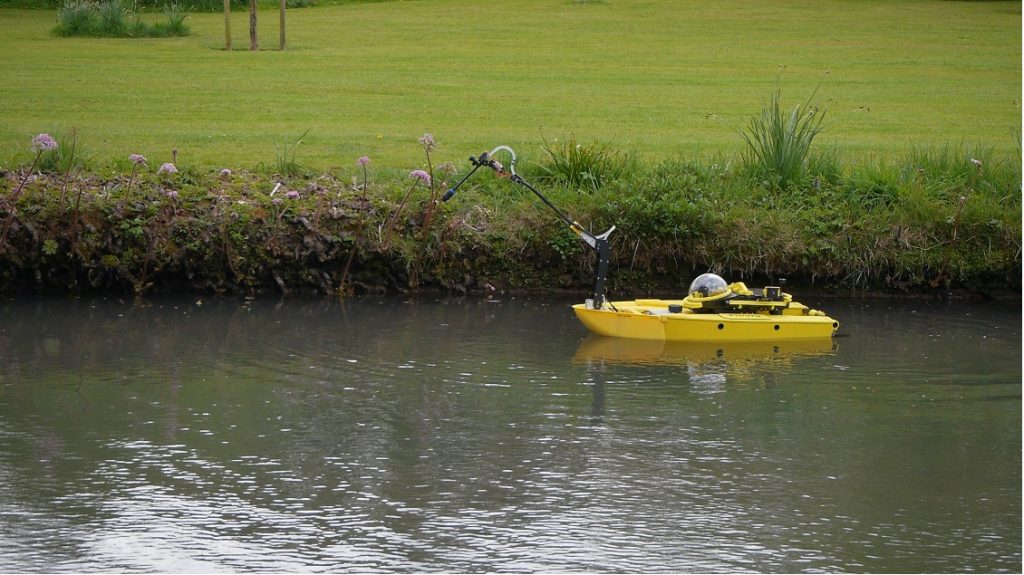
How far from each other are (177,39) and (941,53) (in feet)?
53.1

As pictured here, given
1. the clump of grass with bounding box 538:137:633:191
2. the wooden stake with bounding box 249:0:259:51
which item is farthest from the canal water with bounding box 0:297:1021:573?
the wooden stake with bounding box 249:0:259:51

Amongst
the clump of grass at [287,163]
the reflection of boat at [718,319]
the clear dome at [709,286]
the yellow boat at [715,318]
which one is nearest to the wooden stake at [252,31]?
the clump of grass at [287,163]

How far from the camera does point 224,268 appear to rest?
15.2 m

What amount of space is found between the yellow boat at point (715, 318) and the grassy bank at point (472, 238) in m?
2.04

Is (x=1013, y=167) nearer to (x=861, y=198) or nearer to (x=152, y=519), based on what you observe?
(x=861, y=198)

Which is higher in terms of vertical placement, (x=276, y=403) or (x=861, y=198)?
(x=861, y=198)

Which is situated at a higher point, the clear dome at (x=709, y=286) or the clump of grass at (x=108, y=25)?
the clump of grass at (x=108, y=25)

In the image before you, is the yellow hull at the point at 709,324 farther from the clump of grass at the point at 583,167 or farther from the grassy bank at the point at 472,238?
the clump of grass at the point at 583,167

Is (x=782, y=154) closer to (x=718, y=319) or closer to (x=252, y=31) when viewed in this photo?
(x=718, y=319)

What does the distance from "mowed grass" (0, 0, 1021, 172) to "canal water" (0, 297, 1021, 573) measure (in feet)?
15.6

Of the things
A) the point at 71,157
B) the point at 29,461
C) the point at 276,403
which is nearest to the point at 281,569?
the point at 29,461

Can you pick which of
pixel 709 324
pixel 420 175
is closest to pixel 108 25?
pixel 420 175

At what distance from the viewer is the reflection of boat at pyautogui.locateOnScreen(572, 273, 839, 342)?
12938mm

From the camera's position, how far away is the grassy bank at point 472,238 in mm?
14906
